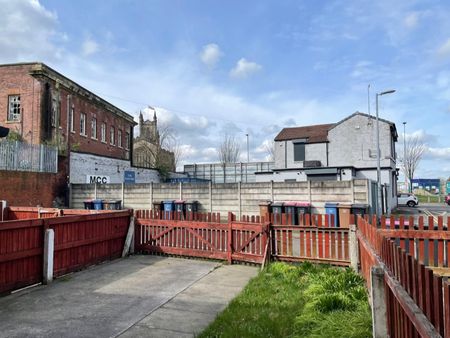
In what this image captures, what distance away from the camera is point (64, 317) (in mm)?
5328

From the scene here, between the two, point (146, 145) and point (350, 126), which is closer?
point (350, 126)

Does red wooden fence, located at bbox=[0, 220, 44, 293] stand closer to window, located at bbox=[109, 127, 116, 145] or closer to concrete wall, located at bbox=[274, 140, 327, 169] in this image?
window, located at bbox=[109, 127, 116, 145]

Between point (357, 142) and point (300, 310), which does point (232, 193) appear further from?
point (357, 142)

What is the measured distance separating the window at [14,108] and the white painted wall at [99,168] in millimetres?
5377

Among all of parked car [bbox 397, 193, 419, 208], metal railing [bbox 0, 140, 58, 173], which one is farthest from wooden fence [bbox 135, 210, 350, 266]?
parked car [bbox 397, 193, 419, 208]

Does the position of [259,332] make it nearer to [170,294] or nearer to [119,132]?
[170,294]

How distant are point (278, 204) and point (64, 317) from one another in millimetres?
11372

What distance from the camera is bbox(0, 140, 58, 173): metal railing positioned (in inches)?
655

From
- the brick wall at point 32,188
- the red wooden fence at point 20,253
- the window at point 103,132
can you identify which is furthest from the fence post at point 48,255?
the window at point 103,132

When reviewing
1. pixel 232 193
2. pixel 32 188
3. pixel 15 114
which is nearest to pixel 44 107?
pixel 15 114

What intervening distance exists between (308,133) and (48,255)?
33905 mm

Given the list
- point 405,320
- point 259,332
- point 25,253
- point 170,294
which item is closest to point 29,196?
point 25,253

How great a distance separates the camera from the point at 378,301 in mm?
3742

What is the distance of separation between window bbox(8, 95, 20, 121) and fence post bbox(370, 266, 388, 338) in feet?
79.9
